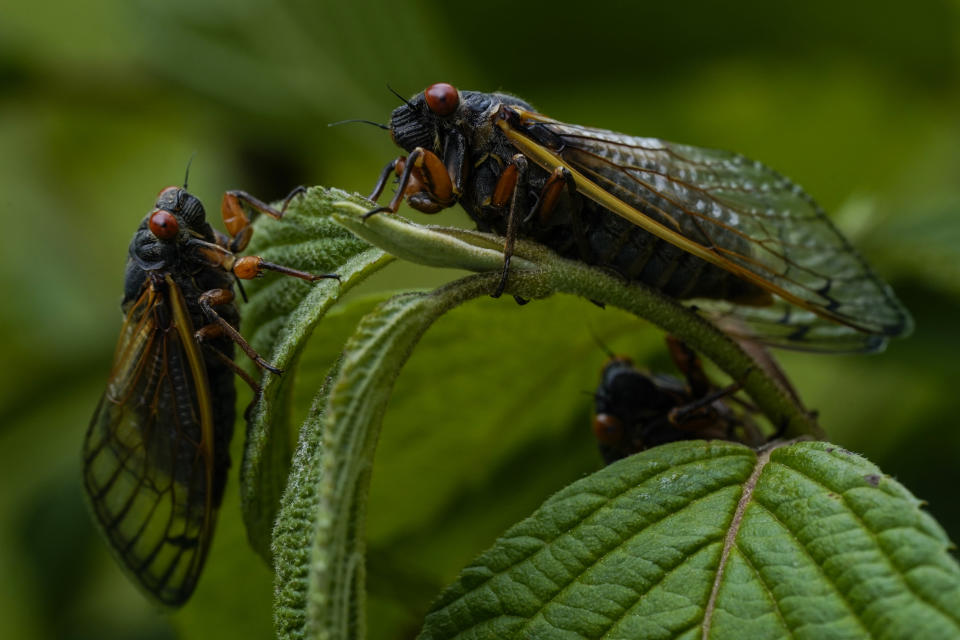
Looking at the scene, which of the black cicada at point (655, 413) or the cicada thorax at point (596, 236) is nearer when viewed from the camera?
the cicada thorax at point (596, 236)

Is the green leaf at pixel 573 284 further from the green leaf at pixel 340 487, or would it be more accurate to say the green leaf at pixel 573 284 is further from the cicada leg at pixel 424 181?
the cicada leg at pixel 424 181

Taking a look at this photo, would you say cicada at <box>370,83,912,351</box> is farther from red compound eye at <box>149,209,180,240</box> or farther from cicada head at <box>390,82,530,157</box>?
red compound eye at <box>149,209,180,240</box>

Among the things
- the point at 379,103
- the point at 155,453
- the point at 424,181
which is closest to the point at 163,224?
the point at 155,453

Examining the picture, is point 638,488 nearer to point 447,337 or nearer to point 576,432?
point 447,337

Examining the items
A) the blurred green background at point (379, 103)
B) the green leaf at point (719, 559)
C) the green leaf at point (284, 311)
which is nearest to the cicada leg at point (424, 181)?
the green leaf at point (284, 311)

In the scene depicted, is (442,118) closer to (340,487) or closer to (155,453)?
(155,453)

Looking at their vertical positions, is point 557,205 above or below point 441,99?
below

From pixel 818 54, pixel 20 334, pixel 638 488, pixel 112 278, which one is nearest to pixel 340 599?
pixel 638 488
